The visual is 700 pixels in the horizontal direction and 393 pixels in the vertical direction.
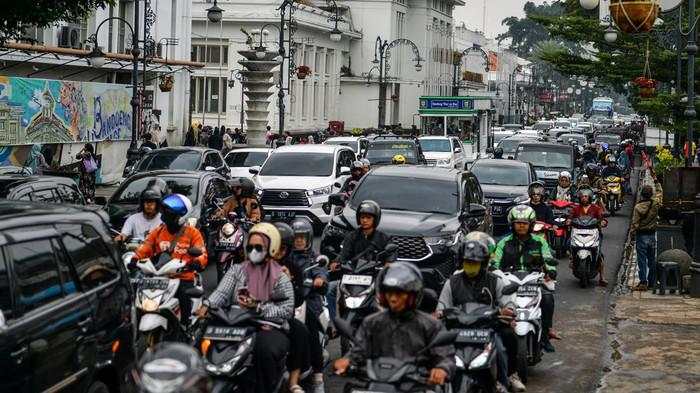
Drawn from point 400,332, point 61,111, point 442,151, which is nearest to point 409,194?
point 400,332

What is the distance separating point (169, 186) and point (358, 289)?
868 centimetres

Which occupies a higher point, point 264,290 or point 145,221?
point 145,221

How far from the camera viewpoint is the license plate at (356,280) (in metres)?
12.0

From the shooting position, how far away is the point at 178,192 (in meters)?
20.0

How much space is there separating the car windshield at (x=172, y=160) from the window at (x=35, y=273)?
58.6 feet

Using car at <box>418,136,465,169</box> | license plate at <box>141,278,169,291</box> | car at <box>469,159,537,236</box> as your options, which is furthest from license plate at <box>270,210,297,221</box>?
car at <box>418,136,465,169</box>

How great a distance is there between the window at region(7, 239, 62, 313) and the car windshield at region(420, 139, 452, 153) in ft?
119

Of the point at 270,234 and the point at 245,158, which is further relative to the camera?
the point at 245,158

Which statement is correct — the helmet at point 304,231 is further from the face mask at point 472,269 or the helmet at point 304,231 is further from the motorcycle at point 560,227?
the motorcycle at point 560,227

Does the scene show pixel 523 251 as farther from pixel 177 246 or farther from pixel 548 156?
pixel 548 156

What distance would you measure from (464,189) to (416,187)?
759 mm

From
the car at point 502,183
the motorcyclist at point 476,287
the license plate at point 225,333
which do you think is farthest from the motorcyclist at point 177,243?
the car at point 502,183

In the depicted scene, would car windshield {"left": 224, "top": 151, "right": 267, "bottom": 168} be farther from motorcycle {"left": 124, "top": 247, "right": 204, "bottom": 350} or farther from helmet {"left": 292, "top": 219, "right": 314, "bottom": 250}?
motorcycle {"left": 124, "top": 247, "right": 204, "bottom": 350}

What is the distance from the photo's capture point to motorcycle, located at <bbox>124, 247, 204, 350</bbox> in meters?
10.5
